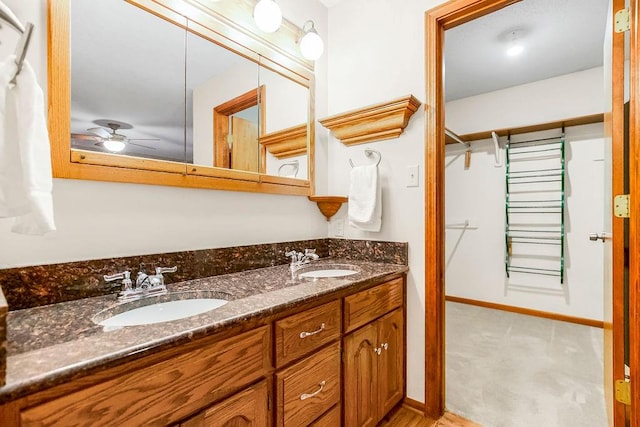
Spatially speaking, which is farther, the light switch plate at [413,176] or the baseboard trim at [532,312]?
the baseboard trim at [532,312]

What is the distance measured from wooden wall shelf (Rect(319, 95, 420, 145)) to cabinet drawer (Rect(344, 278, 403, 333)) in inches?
33.8

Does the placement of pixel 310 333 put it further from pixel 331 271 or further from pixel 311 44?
pixel 311 44

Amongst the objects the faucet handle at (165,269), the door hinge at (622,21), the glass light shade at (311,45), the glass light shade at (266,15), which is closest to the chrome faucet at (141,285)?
the faucet handle at (165,269)

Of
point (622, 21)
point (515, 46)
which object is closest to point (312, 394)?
point (622, 21)

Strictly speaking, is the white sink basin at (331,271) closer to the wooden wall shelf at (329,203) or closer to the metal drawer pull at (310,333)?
the wooden wall shelf at (329,203)

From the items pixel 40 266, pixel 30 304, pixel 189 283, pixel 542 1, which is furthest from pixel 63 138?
pixel 542 1

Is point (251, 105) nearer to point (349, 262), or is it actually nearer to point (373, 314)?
point (349, 262)

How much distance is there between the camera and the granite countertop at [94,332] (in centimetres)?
57

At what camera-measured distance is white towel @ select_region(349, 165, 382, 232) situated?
1.79 metres

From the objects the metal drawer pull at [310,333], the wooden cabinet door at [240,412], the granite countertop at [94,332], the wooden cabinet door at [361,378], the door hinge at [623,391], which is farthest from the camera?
the wooden cabinet door at [361,378]

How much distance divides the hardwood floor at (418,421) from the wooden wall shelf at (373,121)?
5.05ft

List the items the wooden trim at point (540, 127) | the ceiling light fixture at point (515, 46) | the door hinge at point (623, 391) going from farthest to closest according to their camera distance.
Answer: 1. the wooden trim at point (540, 127)
2. the ceiling light fixture at point (515, 46)
3. the door hinge at point (623, 391)

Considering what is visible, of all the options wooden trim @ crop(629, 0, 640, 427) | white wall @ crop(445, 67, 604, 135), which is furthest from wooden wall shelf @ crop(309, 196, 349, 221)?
white wall @ crop(445, 67, 604, 135)

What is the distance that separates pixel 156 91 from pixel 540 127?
3322mm
